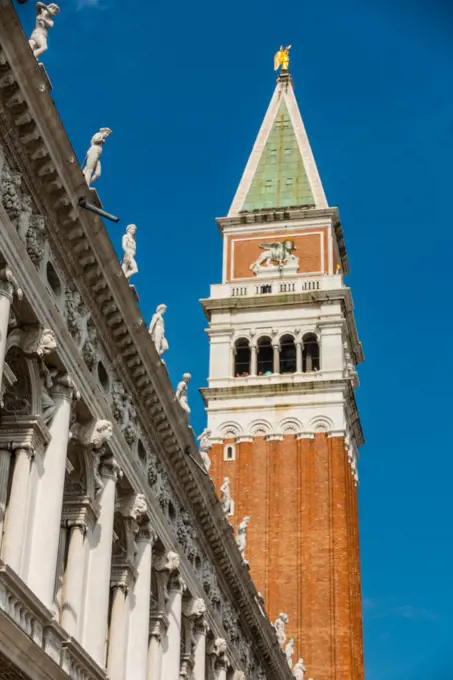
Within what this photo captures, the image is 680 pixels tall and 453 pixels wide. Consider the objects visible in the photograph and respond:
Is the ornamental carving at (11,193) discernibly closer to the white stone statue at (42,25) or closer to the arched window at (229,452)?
the white stone statue at (42,25)

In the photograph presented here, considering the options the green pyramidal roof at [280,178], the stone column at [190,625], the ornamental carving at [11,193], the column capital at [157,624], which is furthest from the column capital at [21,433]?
the green pyramidal roof at [280,178]

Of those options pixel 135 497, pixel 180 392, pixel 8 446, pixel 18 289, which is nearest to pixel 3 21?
pixel 18 289

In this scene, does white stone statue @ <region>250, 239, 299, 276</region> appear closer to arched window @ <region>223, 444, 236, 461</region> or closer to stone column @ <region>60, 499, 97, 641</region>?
arched window @ <region>223, 444, 236, 461</region>

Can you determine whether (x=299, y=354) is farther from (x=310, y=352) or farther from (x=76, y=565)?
(x=76, y=565)

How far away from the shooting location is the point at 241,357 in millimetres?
66062

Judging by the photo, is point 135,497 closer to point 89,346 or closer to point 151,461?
point 151,461

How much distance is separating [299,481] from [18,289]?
1692 inches

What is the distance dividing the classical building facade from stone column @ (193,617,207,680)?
6cm

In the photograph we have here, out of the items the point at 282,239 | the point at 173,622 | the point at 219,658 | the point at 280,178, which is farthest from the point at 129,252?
the point at 280,178

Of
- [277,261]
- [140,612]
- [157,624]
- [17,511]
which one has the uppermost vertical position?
[277,261]

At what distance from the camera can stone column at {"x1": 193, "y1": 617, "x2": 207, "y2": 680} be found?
31.7 meters

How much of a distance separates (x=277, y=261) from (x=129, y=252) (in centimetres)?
4108

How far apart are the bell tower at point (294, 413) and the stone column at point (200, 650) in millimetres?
25535

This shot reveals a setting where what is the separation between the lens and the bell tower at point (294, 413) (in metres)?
59.0
